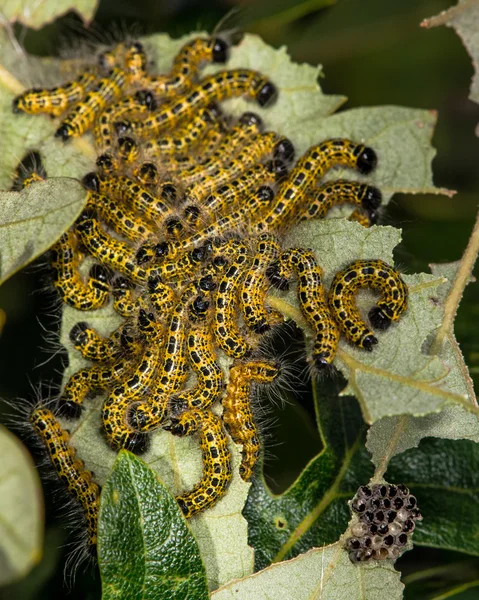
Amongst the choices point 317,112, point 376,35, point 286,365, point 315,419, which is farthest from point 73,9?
point 315,419

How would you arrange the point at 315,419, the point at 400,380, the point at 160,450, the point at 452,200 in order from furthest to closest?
1. the point at 452,200
2. the point at 315,419
3. the point at 160,450
4. the point at 400,380

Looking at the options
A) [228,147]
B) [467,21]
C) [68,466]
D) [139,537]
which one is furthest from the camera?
[467,21]

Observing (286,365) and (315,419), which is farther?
(315,419)

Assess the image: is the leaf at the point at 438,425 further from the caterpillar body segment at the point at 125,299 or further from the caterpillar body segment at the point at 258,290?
the caterpillar body segment at the point at 125,299

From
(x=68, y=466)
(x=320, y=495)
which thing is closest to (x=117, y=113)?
(x=68, y=466)

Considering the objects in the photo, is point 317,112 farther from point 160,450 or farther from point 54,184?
point 160,450

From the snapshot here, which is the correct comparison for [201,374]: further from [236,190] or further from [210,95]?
[210,95]

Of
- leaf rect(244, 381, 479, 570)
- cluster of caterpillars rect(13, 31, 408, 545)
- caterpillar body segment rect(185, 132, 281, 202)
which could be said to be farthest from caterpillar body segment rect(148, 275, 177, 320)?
leaf rect(244, 381, 479, 570)
